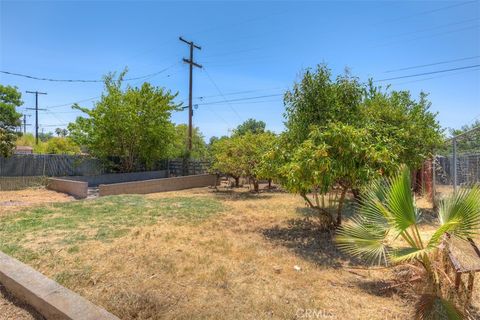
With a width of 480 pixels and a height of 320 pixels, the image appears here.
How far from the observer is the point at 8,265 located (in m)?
4.43

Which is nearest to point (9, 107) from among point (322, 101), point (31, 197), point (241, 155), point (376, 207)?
point (31, 197)

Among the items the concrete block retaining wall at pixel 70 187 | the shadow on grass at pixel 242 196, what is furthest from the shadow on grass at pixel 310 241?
the concrete block retaining wall at pixel 70 187

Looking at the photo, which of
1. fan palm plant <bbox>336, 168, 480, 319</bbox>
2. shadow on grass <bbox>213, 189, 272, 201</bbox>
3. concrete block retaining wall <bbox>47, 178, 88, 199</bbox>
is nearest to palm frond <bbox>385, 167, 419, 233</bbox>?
fan palm plant <bbox>336, 168, 480, 319</bbox>

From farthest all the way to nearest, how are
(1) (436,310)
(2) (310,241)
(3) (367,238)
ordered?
1. (2) (310,241)
2. (3) (367,238)
3. (1) (436,310)

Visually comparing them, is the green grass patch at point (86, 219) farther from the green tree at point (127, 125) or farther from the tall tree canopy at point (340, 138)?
the green tree at point (127, 125)

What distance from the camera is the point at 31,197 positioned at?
41.3 feet

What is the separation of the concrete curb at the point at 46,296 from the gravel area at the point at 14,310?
0.05 meters

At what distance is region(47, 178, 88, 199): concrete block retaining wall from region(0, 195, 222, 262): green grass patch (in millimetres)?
2115

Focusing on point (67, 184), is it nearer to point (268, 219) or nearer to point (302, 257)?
point (268, 219)

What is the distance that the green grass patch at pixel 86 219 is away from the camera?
235 inches

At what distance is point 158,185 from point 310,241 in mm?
10731

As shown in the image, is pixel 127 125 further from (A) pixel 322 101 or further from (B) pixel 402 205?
(B) pixel 402 205

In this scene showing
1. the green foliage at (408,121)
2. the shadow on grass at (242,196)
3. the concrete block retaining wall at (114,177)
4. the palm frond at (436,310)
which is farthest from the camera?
the concrete block retaining wall at (114,177)

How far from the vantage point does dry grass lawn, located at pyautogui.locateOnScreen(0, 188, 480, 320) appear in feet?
11.4
